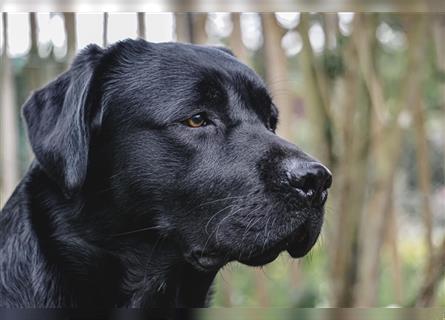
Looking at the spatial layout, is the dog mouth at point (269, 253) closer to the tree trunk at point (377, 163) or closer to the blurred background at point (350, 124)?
the blurred background at point (350, 124)

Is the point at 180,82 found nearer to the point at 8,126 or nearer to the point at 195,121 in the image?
the point at 195,121

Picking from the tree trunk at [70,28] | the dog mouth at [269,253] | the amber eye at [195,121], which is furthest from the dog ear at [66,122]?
the tree trunk at [70,28]

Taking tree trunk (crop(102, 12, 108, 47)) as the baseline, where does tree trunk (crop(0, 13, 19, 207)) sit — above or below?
below

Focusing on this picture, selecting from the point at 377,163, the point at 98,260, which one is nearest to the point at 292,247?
the point at 98,260

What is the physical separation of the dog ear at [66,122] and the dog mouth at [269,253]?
30 centimetres

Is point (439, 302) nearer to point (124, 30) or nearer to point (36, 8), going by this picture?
point (124, 30)

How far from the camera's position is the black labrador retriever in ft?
4.86

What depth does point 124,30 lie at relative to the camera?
7.80 ft

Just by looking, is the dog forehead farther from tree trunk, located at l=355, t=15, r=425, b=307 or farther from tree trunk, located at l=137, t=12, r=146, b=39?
tree trunk, located at l=355, t=15, r=425, b=307

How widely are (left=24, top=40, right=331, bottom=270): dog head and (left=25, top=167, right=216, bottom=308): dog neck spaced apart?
46mm

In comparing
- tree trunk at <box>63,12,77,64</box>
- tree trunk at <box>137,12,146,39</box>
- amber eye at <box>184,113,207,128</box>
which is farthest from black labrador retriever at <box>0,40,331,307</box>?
tree trunk at <box>63,12,77,64</box>

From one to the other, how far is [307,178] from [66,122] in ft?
1.60

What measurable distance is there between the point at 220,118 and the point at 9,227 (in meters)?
0.50

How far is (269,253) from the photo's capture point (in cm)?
152
